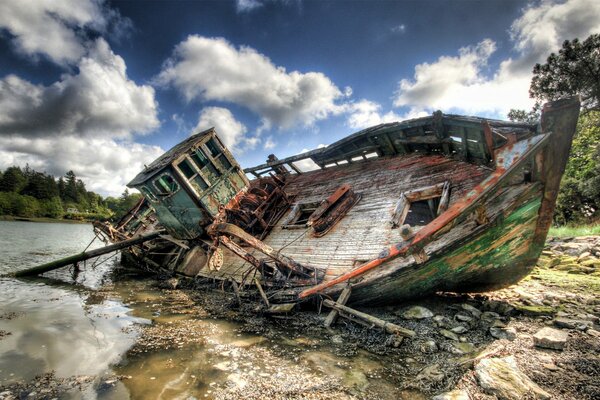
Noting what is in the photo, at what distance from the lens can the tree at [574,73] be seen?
19953 mm

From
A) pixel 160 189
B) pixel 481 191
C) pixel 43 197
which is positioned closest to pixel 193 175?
pixel 160 189

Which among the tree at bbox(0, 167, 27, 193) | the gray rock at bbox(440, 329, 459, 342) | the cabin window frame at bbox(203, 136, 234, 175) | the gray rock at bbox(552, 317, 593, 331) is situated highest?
the cabin window frame at bbox(203, 136, 234, 175)

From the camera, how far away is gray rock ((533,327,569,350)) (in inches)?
158

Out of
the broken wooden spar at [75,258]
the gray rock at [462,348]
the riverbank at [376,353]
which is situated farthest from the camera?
the broken wooden spar at [75,258]

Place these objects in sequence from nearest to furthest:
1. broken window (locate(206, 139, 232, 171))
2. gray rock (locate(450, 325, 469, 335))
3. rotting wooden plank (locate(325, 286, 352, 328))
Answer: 1. gray rock (locate(450, 325, 469, 335))
2. rotting wooden plank (locate(325, 286, 352, 328))
3. broken window (locate(206, 139, 232, 171))

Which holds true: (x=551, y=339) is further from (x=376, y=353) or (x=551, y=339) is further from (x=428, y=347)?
(x=376, y=353)

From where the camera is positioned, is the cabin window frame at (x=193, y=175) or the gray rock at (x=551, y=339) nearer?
the gray rock at (x=551, y=339)

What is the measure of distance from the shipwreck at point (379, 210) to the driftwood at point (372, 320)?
0.68 feet

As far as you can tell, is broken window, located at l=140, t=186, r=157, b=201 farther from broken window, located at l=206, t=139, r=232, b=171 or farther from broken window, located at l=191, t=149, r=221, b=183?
broken window, located at l=206, t=139, r=232, b=171

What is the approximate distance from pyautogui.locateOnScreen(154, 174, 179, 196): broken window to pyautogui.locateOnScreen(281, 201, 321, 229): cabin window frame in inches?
168

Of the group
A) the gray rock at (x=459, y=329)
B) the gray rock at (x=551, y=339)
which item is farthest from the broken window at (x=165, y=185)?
the gray rock at (x=551, y=339)

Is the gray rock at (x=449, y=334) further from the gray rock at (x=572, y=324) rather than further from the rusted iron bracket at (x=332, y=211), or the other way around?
the rusted iron bracket at (x=332, y=211)

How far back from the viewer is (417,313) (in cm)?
558

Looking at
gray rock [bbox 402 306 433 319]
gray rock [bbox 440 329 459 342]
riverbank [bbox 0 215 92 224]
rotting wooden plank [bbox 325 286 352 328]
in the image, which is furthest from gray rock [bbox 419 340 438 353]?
riverbank [bbox 0 215 92 224]
